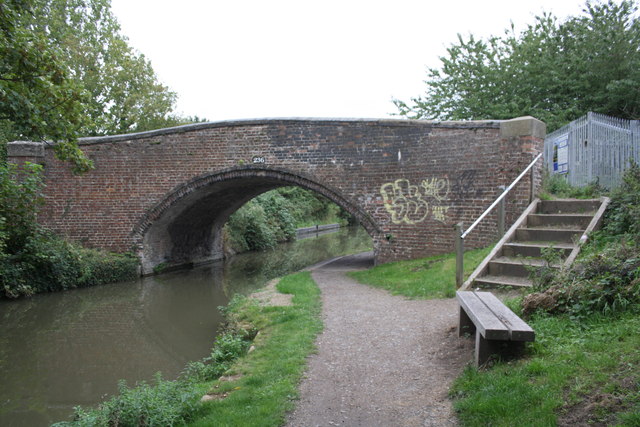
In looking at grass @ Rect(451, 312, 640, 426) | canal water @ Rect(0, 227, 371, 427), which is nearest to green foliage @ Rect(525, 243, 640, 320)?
grass @ Rect(451, 312, 640, 426)

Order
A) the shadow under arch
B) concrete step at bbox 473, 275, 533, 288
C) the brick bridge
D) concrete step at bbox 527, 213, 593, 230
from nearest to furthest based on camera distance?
concrete step at bbox 473, 275, 533, 288, concrete step at bbox 527, 213, 593, 230, the brick bridge, the shadow under arch

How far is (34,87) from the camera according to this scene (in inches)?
231

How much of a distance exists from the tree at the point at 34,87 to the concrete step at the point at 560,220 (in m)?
7.11

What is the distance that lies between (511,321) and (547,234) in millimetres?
3704

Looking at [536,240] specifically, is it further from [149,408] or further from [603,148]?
[149,408]

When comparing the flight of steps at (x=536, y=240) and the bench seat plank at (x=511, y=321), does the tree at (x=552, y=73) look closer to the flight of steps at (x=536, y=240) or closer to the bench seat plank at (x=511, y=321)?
the flight of steps at (x=536, y=240)

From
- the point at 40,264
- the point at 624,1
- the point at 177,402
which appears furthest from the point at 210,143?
the point at 624,1

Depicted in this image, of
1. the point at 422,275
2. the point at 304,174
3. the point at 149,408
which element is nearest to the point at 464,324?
the point at 149,408

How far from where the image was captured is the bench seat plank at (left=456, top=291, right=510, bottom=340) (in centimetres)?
306

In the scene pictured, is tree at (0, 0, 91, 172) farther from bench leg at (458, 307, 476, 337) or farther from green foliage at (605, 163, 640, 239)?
green foliage at (605, 163, 640, 239)

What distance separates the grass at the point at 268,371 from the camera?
319 centimetres

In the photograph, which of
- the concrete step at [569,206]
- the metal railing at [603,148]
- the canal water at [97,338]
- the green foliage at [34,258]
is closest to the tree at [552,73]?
the metal railing at [603,148]

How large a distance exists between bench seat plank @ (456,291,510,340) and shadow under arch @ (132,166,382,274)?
6583 millimetres

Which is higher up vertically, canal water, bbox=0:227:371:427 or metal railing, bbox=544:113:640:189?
metal railing, bbox=544:113:640:189
